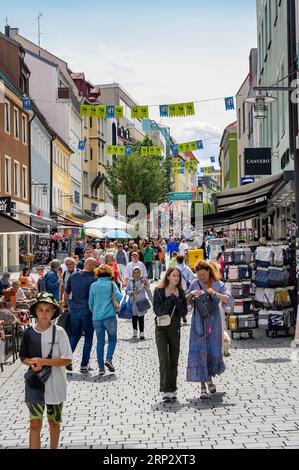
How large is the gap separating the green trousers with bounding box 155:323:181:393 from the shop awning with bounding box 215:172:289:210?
345 inches

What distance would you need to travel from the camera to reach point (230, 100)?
85.6 feet

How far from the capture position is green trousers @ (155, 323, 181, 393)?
942 cm

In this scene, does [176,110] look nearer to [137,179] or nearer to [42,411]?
[42,411]

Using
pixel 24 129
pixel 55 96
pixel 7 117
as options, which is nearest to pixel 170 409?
pixel 7 117

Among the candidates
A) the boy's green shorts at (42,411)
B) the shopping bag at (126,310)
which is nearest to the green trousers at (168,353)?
the boy's green shorts at (42,411)

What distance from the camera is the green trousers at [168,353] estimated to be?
9.42 m

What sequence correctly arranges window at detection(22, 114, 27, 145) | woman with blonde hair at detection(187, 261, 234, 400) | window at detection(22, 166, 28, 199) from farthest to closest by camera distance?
Result: window at detection(22, 166, 28, 199), window at detection(22, 114, 27, 145), woman with blonde hair at detection(187, 261, 234, 400)

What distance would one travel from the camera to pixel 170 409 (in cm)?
890

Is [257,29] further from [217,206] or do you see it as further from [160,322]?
[160,322]

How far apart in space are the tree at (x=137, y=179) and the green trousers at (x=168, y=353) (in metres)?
58.5

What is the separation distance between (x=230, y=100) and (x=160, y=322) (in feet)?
57.3

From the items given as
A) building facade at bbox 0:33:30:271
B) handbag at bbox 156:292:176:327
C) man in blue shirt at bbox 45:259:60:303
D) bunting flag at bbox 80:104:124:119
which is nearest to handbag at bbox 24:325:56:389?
handbag at bbox 156:292:176:327

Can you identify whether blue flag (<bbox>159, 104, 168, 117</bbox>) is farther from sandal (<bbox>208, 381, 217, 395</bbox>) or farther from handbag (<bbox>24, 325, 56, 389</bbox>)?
handbag (<bbox>24, 325, 56, 389</bbox>)

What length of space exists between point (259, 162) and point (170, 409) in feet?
54.8
